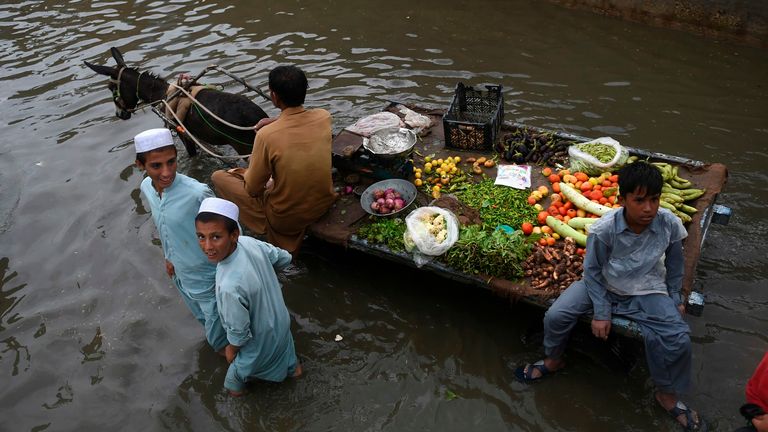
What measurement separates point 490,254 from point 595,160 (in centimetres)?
162

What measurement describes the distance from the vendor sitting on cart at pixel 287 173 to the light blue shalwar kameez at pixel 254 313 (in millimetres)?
1000

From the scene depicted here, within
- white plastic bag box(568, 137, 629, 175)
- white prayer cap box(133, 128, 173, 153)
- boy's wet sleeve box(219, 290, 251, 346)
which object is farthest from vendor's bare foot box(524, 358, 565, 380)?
white prayer cap box(133, 128, 173, 153)

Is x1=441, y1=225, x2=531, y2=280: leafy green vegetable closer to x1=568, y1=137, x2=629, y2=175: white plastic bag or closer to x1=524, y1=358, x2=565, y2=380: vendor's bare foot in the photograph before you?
x1=524, y1=358, x2=565, y2=380: vendor's bare foot

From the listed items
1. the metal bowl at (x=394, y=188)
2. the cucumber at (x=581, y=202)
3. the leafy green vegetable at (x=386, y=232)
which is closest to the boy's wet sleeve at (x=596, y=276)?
the cucumber at (x=581, y=202)

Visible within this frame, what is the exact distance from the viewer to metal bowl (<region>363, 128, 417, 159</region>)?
5.25 meters

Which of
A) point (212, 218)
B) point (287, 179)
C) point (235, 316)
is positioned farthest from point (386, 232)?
point (212, 218)

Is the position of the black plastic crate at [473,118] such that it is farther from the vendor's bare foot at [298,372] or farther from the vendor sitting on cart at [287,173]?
the vendor's bare foot at [298,372]

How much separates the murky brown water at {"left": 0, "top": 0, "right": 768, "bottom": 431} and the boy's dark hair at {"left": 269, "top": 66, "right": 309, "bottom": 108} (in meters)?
1.85

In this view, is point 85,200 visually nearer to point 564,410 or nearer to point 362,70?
point 362,70

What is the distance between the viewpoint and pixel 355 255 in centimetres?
563

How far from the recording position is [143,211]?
6539 millimetres

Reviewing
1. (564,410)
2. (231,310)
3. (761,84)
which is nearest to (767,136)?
(761,84)

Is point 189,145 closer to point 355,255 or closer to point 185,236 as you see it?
point 355,255

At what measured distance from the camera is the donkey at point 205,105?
6.18 m
